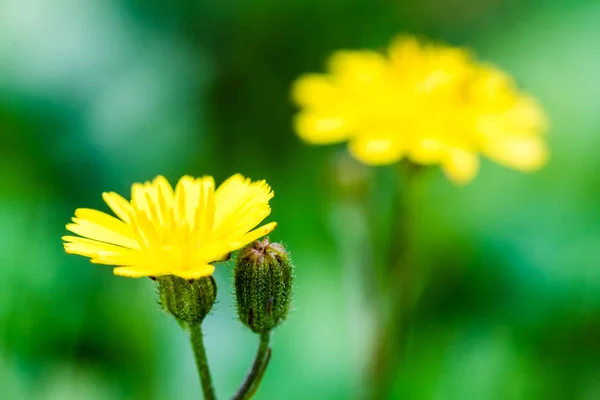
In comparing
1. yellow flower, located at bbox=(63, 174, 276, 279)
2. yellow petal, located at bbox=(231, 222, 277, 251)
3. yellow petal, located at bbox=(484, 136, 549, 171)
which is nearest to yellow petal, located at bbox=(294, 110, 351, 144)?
yellow petal, located at bbox=(484, 136, 549, 171)

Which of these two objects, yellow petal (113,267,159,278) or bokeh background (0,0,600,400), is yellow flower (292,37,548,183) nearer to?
bokeh background (0,0,600,400)

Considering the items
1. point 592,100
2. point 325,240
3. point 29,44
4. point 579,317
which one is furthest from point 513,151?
point 29,44

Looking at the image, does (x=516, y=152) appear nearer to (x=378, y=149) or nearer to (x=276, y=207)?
(x=378, y=149)

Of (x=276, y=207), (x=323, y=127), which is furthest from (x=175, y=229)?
(x=276, y=207)

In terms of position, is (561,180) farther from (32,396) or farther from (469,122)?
(32,396)

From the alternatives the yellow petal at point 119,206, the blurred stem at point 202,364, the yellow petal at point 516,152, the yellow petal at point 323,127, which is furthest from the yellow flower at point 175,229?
the yellow petal at point 516,152

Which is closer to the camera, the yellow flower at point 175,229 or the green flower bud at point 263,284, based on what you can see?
the yellow flower at point 175,229

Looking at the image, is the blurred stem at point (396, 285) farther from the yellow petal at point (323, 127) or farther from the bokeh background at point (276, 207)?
the yellow petal at point (323, 127)
